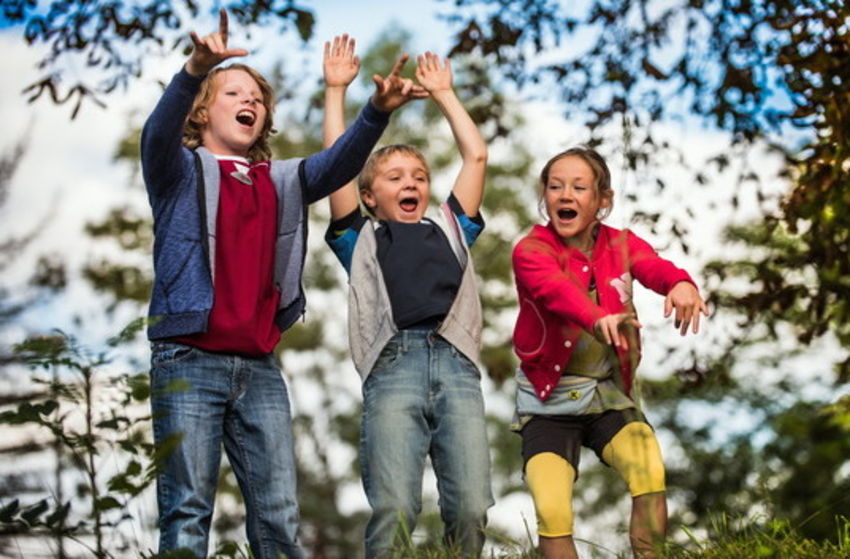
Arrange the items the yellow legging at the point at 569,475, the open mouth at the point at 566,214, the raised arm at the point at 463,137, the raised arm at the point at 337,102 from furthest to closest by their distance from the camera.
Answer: the raised arm at the point at 463,137
the raised arm at the point at 337,102
the open mouth at the point at 566,214
the yellow legging at the point at 569,475

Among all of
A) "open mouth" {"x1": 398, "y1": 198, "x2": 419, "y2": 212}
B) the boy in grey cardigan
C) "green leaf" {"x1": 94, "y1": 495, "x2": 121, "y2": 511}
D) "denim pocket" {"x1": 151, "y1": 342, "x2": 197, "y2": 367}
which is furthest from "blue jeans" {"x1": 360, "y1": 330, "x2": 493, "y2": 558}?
"green leaf" {"x1": 94, "y1": 495, "x2": 121, "y2": 511}

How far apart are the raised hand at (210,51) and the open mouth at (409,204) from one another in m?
1.00

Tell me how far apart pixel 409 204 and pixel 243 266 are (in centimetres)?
80

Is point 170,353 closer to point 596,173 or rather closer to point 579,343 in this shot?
point 579,343

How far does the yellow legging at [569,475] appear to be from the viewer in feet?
12.0

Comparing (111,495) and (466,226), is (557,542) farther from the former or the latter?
(111,495)

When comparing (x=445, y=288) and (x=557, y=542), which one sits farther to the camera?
(x=445, y=288)

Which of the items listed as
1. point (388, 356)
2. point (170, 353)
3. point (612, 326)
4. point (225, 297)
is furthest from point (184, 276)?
point (612, 326)

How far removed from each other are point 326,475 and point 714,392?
6.65 metres

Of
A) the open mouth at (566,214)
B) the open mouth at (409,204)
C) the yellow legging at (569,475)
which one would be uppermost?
the open mouth at (409,204)

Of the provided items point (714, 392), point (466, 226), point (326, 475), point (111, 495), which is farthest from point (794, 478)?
point (111, 495)

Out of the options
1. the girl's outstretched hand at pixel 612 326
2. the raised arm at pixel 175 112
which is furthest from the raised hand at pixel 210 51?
the girl's outstretched hand at pixel 612 326

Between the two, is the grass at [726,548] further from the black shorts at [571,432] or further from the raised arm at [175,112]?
the raised arm at [175,112]

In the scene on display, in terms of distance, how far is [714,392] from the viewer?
782 inches
